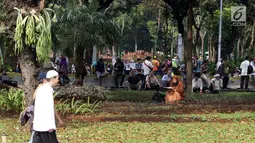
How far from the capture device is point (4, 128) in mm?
11805

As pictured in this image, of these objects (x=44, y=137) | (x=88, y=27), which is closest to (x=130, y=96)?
(x=88, y=27)

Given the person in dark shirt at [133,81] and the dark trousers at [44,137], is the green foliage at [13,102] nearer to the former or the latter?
the dark trousers at [44,137]

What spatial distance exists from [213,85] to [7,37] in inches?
470

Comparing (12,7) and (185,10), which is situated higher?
(185,10)

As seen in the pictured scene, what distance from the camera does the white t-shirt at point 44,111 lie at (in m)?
7.16

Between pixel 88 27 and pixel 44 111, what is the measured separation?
37.9 feet

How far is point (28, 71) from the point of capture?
12.0m

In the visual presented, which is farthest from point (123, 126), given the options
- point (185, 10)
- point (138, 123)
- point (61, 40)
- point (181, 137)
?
point (185, 10)

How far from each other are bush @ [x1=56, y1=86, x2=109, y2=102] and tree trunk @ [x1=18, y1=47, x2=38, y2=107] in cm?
541

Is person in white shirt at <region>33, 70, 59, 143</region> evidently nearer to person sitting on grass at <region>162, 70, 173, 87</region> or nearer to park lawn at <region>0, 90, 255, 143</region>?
park lawn at <region>0, 90, 255, 143</region>

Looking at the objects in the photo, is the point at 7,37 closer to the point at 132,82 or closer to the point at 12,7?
the point at 12,7

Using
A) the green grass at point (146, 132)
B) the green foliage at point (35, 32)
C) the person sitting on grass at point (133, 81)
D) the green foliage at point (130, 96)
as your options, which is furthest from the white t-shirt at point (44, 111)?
the person sitting on grass at point (133, 81)

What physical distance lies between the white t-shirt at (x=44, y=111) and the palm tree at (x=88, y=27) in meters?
11.3

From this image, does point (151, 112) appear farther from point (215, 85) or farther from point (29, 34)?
point (215, 85)
